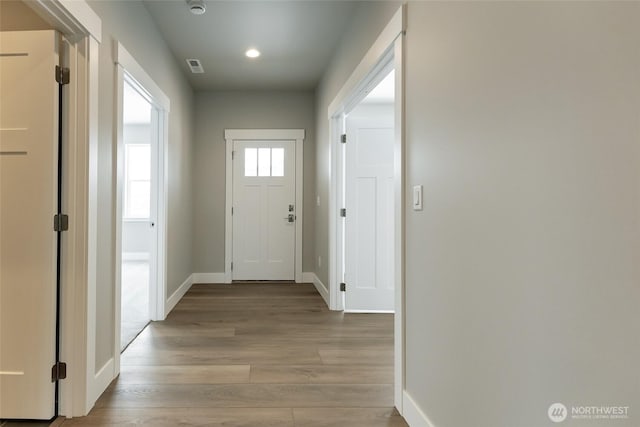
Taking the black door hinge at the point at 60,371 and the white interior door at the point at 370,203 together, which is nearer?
the black door hinge at the point at 60,371

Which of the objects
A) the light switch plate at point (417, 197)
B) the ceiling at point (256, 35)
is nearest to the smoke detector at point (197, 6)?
the ceiling at point (256, 35)

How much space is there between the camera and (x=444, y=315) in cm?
149

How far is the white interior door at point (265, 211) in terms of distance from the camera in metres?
5.32

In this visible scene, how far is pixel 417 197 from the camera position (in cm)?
173

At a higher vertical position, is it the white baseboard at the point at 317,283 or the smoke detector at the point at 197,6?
the smoke detector at the point at 197,6

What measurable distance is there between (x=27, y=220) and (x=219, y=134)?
3.60 metres

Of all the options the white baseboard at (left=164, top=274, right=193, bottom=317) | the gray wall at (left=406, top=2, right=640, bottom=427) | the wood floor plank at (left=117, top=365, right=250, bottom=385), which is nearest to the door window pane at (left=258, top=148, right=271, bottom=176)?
the white baseboard at (left=164, top=274, right=193, bottom=317)

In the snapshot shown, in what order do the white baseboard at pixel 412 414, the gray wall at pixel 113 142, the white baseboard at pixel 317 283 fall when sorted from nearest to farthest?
the white baseboard at pixel 412 414, the gray wall at pixel 113 142, the white baseboard at pixel 317 283

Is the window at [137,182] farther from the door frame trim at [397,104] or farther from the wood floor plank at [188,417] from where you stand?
the wood floor plank at [188,417]

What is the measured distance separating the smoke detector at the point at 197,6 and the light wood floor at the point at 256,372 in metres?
2.56

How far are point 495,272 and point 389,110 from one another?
2898 millimetres

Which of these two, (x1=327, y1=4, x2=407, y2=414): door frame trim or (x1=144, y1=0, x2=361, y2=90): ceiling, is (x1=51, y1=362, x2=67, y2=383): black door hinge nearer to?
(x1=327, y1=4, x2=407, y2=414): door frame trim

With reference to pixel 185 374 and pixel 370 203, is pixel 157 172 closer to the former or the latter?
pixel 185 374

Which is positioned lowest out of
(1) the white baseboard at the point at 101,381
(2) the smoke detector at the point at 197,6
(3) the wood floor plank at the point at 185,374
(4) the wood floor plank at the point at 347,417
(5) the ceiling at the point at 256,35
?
(4) the wood floor plank at the point at 347,417
